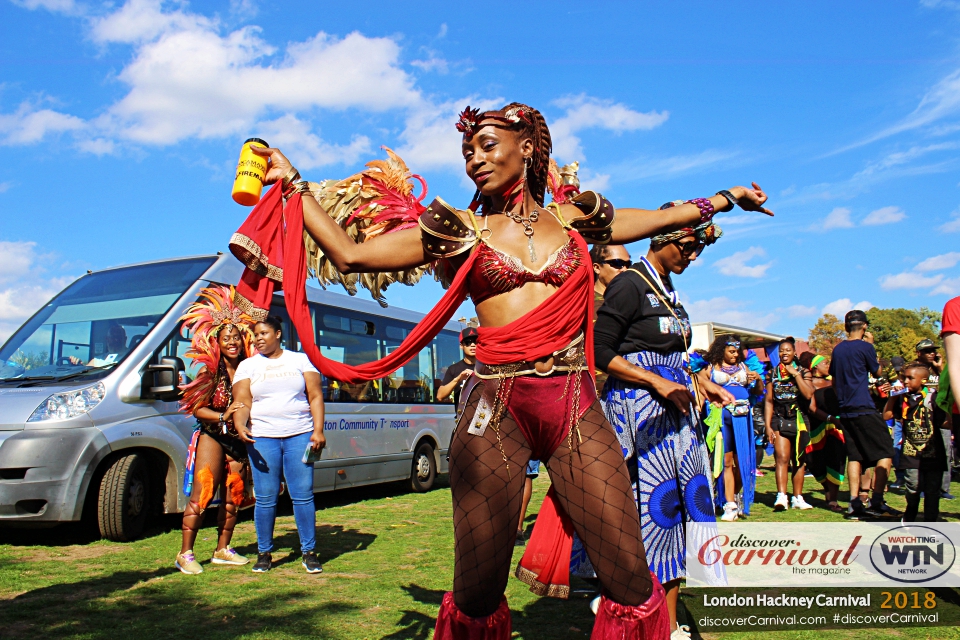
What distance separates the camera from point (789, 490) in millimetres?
11164

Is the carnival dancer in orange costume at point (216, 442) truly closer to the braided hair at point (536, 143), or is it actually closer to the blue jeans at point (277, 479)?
the blue jeans at point (277, 479)

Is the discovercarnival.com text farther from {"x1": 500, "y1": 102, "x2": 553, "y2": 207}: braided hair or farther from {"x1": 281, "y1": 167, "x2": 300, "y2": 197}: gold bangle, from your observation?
{"x1": 281, "y1": 167, "x2": 300, "y2": 197}: gold bangle

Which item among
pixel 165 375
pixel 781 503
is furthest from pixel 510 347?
pixel 781 503

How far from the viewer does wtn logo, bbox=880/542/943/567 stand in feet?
14.6

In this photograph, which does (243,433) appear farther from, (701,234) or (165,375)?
(701,234)

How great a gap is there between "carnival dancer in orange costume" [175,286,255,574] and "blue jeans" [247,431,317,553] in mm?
367

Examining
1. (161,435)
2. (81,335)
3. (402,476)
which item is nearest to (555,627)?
(161,435)

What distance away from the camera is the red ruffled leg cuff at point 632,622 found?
2.46 meters

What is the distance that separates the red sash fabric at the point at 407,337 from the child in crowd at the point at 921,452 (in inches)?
156

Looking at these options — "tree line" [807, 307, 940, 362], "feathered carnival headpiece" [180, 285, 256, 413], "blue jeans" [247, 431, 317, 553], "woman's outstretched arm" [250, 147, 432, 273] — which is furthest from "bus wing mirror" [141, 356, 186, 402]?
"tree line" [807, 307, 940, 362]

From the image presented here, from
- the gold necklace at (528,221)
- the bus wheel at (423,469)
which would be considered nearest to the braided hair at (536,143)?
the gold necklace at (528,221)

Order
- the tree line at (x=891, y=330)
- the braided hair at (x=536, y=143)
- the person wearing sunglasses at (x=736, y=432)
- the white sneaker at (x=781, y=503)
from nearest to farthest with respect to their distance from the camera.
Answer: the braided hair at (x=536, y=143), the person wearing sunglasses at (x=736, y=432), the white sneaker at (x=781, y=503), the tree line at (x=891, y=330)

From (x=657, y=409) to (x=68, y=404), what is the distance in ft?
18.8

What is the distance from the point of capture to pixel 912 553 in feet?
14.6
